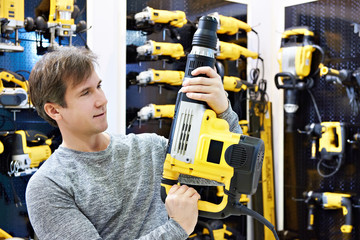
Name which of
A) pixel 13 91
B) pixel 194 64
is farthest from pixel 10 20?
pixel 194 64

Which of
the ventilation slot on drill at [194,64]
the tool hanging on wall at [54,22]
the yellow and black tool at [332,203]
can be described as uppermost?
the tool hanging on wall at [54,22]

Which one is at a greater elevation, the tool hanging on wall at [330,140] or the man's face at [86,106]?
the man's face at [86,106]

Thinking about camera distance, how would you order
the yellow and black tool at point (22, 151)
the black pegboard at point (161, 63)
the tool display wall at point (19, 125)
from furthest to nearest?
the black pegboard at point (161, 63) → the tool display wall at point (19, 125) → the yellow and black tool at point (22, 151)

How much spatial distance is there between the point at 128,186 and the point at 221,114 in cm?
37

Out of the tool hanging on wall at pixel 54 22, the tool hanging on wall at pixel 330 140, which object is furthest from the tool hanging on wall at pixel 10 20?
the tool hanging on wall at pixel 330 140

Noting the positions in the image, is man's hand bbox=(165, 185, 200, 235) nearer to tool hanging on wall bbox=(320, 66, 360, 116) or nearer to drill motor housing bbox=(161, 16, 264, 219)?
drill motor housing bbox=(161, 16, 264, 219)

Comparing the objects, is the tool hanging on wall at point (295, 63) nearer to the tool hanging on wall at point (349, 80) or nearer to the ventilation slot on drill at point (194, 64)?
the tool hanging on wall at point (349, 80)

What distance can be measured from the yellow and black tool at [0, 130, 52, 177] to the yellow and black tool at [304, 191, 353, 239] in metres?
2.41

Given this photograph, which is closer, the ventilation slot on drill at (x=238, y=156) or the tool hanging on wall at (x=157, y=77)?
the ventilation slot on drill at (x=238, y=156)

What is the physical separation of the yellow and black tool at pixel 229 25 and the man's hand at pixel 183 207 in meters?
3.05

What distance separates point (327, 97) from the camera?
4.25 metres

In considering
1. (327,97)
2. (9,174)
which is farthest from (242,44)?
(9,174)

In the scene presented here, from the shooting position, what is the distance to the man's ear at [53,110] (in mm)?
1425

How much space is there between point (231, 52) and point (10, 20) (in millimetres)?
1974
